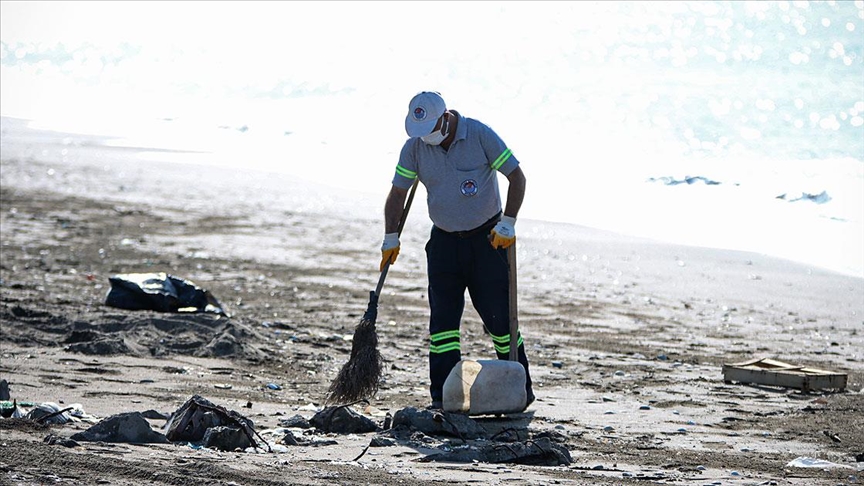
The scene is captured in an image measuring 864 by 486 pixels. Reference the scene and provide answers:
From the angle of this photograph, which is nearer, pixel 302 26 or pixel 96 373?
pixel 96 373

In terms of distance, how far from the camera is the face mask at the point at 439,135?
6.22m

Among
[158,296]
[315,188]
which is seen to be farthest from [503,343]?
[315,188]

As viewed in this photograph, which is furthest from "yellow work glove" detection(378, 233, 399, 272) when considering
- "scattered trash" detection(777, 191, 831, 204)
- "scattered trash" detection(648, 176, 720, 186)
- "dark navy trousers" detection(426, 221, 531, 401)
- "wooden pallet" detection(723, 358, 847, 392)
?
"scattered trash" detection(648, 176, 720, 186)

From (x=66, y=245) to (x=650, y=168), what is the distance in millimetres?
12777

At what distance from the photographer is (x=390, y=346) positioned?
879cm

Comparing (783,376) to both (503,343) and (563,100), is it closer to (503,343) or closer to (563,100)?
(503,343)

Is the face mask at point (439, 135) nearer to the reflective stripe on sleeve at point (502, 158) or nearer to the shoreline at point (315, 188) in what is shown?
the reflective stripe on sleeve at point (502, 158)

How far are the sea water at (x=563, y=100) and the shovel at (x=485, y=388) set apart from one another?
7.47 metres

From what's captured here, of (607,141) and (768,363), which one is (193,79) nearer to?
(607,141)

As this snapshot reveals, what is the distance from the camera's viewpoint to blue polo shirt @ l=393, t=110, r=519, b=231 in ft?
20.8

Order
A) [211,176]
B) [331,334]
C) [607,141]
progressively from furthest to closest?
[607,141] → [211,176] → [331,334]

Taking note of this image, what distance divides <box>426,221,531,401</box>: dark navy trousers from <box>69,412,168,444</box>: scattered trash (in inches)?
74.4

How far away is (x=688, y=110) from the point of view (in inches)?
1190

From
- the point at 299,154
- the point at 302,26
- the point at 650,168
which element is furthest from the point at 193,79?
the point at 650,168
